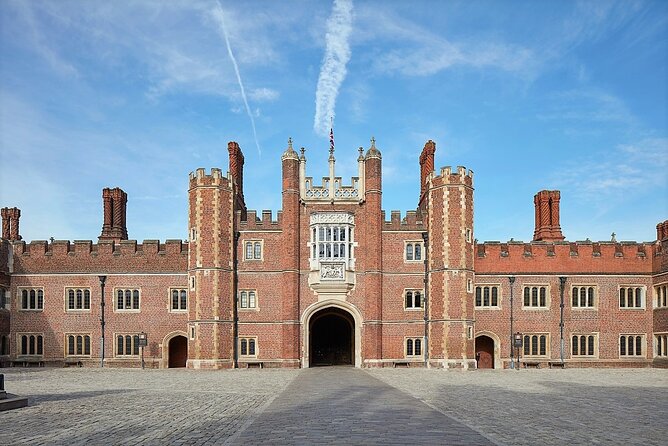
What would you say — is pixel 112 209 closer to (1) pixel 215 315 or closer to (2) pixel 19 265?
(2) pixel 19 265

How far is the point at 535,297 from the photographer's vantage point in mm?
39688

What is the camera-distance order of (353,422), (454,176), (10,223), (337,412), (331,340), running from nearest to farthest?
(353,422) → (337,412) → (454,176) → (331,340) → (10,223)

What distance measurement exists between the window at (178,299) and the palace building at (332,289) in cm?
6

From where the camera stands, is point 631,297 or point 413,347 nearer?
point 413,347

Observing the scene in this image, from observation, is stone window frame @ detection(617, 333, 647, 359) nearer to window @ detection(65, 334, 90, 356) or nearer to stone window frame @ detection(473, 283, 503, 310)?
stone window frame @ detection(473, 283, 503, 310)

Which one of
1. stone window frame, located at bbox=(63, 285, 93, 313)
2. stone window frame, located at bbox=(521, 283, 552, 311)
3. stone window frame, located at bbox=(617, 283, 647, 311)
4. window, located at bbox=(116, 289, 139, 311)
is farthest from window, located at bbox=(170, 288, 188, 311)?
stone window frame, located at bbox=(617, 283, 647, 311)

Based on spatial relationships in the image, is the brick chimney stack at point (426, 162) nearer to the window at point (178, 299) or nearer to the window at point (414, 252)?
the window at point (414, 252)

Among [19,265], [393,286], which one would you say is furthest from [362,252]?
[19,265]

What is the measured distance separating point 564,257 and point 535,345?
557 cm

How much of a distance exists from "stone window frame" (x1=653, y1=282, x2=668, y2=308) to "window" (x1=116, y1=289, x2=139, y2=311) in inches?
1220

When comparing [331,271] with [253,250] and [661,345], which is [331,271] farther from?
[661,345]

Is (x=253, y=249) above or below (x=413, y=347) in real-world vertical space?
above

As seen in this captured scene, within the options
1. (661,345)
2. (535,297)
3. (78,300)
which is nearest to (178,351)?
(78,300)

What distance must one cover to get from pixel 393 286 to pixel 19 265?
22.6 m
